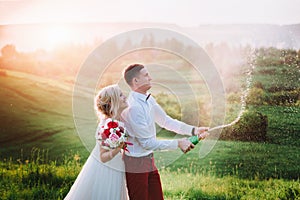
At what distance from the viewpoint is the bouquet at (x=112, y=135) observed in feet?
10.7

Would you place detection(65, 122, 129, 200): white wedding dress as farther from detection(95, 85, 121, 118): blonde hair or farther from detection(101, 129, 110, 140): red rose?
detection(95, 85, 121, 118): blonde hair

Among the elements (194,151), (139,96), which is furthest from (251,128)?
(139,96)

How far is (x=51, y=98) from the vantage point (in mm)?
4883

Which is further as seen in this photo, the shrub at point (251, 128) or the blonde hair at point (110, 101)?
the shrub at point (251, 128)

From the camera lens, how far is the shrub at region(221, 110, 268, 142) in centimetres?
501

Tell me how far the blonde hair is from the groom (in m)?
0.08

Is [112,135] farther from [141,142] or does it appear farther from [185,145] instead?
[185,145]

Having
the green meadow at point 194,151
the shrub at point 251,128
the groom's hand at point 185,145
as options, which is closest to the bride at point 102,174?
the groom's hand at point 185,145

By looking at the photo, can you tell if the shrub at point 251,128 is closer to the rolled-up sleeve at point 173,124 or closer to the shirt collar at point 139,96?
the rolled-up sleeve at point 173,124

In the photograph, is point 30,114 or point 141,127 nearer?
point 141,127

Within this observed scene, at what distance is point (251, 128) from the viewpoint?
16.5 feet

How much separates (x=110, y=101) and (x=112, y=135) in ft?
0.90

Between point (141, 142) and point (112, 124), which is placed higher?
point (112, 124)

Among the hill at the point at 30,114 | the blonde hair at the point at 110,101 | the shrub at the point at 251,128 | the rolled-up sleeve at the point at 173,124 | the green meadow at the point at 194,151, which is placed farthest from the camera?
the shrub at the point at 251,128
